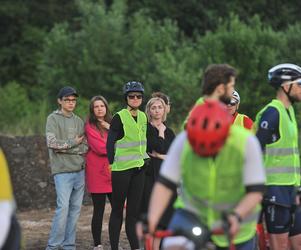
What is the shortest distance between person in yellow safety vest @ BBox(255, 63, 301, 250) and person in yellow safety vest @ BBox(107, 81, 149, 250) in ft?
8.10

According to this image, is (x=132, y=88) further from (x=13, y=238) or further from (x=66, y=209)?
(x=13, y=238)

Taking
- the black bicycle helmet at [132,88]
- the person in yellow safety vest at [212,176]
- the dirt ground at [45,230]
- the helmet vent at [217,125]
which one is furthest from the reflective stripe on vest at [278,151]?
the dirt ground at [45,230]

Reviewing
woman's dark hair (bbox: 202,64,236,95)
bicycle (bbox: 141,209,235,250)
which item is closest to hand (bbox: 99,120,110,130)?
woman's dark hair (bbox: 202,64,236,95)

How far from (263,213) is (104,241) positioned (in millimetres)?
3973

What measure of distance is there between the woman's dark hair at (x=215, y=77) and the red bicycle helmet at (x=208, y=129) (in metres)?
0.58

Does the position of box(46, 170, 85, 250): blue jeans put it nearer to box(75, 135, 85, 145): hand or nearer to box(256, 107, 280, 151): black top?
box(75, 135, 85, 145): hand

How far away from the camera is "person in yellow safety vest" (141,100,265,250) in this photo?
5.08 metres

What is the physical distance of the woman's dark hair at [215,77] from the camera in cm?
572

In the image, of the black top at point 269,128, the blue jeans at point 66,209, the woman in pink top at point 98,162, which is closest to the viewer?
the black top at point 269,128

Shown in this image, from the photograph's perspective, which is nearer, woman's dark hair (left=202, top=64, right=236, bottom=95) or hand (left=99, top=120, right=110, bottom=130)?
woman's dark hair (left=202, top=64, right=236, bottom=95)

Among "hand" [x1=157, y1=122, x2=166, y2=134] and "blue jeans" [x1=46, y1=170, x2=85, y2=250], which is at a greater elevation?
"hand" [x1=157, y1=122, x2=166, y2=134]

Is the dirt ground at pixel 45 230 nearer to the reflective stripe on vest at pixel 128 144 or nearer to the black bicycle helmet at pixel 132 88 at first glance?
the reflective stripe on vest at pixel 128 144

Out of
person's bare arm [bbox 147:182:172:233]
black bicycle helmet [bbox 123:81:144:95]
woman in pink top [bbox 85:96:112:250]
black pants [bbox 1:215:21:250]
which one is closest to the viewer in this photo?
black pants [bbox 1:215:21:250]

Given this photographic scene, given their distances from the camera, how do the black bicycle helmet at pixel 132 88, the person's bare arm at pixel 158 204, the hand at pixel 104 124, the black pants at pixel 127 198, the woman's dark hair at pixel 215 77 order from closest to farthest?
1. the person's bare arm at pixel 158 204
2. the woman's dark hair at pixel 215 77
3. the black pants at pixel 127 198
4. the black bicycle helmet at pixel 132 88
5. the hand at pixel 104 124
